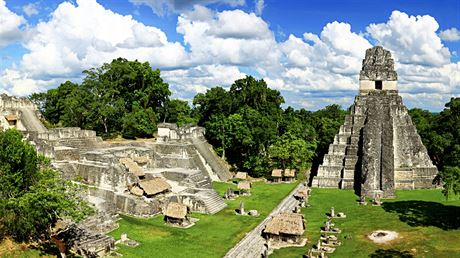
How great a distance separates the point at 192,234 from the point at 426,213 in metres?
17.6

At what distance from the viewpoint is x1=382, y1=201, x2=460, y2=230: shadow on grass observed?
28.3 m

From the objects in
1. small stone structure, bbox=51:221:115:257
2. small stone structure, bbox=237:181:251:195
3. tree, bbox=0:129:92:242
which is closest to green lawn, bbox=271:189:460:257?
small stone structure, bbox=237:181:251:195

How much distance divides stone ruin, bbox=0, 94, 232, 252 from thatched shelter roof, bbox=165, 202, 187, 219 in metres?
2.05

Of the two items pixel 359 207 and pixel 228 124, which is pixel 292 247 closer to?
pixel 359 207

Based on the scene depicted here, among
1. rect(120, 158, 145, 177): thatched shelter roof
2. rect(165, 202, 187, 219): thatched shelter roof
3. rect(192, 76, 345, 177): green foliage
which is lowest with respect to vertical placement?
rect(165, 202, 187, 219): thatched shelter roof

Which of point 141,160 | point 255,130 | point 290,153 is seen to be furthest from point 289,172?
point 141,160

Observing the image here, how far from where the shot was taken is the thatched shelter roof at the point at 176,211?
1145 inches

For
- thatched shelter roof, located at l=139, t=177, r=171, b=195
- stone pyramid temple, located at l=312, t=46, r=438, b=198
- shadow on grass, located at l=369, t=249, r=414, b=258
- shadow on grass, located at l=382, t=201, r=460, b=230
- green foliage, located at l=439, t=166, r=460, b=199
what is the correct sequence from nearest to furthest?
shadow on grass, located at l=369, t=249, r=414, b=258 < green foliage, located at l=439, t=166, r=460, b=199 < shadow on grass, located at l=382, t=201, r=460, b=230 < thatched shelter roof, located at l=139, t=177, r=171, b=195 < stone pyramid temple, located at l=312, t=46, r=438, b=198

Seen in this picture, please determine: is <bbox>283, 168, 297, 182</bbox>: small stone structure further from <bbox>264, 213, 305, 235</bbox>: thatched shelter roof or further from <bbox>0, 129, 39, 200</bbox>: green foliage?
<bbox>0, 129, 39, 200</bbox>: green foliage

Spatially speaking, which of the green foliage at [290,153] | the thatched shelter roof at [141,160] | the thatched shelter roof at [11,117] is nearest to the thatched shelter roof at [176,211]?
the thatched shelter roof at [141,160]

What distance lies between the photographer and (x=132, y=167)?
36375 mm

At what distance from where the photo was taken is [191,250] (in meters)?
24.5

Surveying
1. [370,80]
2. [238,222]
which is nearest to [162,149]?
[238,222]

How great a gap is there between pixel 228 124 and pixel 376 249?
28.9 m
